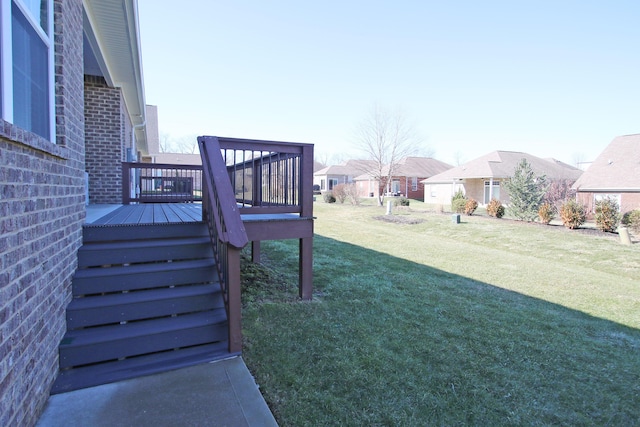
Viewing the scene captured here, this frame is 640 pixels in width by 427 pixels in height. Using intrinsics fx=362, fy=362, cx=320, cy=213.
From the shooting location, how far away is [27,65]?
7.38ft

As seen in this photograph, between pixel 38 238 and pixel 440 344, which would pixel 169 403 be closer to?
pixel 38 238

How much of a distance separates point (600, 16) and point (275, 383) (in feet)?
57.7

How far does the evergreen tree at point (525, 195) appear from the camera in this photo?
1596 cm

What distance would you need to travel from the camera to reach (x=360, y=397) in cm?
265

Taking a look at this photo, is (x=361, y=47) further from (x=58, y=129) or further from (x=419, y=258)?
(x=58, y=129)

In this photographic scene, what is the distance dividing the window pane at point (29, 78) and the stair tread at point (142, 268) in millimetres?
1308

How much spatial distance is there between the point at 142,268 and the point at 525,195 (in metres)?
16.8

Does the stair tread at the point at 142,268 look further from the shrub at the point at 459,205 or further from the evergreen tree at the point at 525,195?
the shrub at the point at 459,205

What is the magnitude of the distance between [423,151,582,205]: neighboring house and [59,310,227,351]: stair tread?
84.1 ft

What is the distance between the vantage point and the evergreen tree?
15961mm

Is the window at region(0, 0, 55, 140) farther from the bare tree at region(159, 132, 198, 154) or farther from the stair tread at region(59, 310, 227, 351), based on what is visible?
the bare tree at region(159, 132, 198, 154)

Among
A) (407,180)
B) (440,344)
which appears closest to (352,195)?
(407,180)

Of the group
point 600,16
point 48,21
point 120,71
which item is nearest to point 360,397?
point 48,21

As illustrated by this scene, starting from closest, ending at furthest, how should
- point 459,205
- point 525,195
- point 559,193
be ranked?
point 525,195, point 459,205, point 559,193
